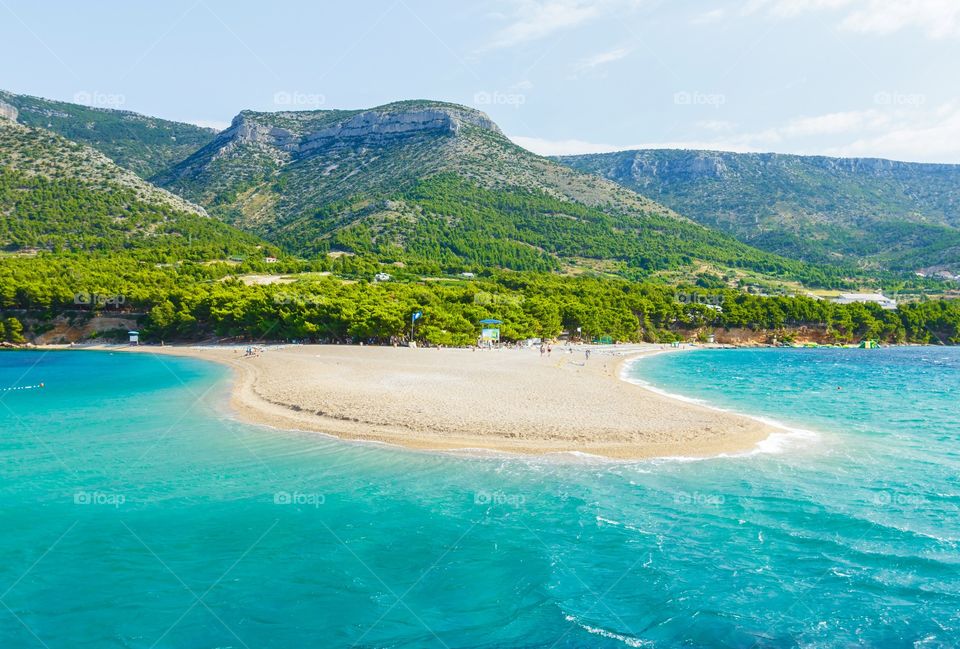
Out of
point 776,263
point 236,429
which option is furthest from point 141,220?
point 776,263

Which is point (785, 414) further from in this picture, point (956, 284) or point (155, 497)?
point (956, 284)

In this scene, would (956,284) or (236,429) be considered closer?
(236,429)

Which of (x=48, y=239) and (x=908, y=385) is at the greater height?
(x=48, y=239)

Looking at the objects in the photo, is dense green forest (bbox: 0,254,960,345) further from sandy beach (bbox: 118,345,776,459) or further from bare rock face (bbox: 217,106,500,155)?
bare rock face (bbox: 217,106,500,155)

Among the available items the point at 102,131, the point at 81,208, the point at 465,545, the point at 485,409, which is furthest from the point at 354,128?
the point at 465,545

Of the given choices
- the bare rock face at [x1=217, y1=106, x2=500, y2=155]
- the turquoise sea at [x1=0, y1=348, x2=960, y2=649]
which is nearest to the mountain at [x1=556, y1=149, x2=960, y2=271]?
the bare rock face at [x1=217, y1=106, x2=500, y2=155]
